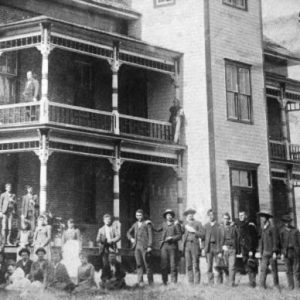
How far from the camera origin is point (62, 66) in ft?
69.9

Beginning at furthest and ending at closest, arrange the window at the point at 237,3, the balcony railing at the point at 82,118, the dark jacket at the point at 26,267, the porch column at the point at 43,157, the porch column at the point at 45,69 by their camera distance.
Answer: the window at the point at 237,3 → the balcony railing at the point at 82,118 → the porch column at the point at 45,69 → the porch column at the point at 43,157 → the dark jacket at the point at 26,267

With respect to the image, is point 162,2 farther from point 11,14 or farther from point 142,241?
point 142,241

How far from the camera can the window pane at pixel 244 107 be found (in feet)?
72.4

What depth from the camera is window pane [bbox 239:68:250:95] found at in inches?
875

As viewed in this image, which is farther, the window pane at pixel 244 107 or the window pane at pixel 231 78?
the window pane at pixel 244 107

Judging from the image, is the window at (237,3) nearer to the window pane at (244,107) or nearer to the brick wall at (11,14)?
the window pane at (244,107)

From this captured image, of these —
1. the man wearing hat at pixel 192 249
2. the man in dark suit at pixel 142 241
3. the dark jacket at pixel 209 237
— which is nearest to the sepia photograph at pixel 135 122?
the dark jacket at pixel 209 237

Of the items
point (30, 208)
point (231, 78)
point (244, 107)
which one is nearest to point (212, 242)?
point (30, 208)

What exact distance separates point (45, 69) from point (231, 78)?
7037 mm

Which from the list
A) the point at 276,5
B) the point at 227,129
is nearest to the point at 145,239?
the point at 276,5

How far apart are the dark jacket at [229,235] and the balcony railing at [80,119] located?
5.61 metres

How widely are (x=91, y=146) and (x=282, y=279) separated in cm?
668

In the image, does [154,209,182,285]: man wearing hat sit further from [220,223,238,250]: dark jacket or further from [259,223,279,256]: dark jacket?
[259,223,279,256]: dark jacket

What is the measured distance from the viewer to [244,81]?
881 inches
